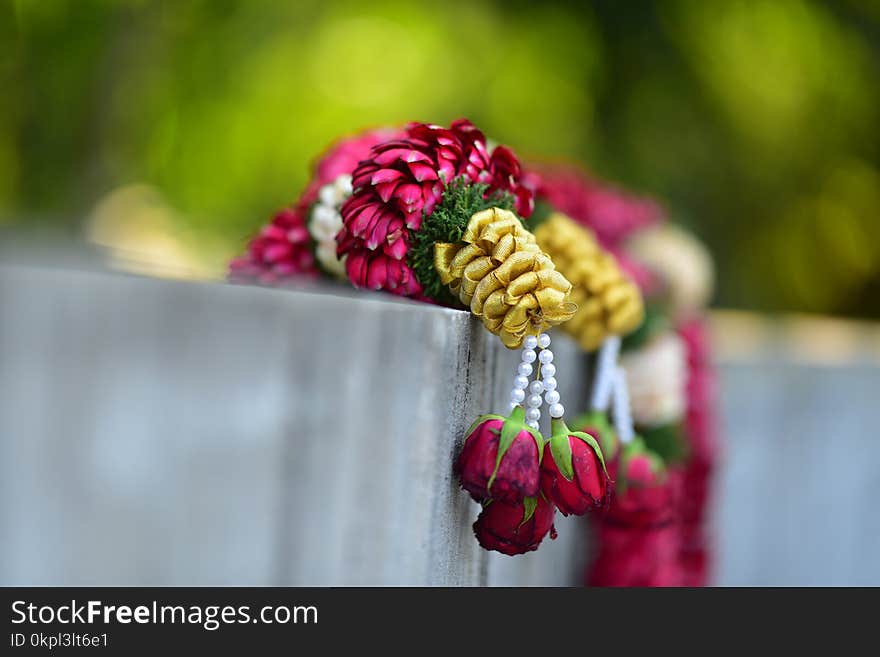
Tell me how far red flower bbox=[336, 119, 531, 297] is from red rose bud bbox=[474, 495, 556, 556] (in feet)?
0.68

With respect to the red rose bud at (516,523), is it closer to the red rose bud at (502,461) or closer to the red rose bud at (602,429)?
the red rose bud at (502,461)

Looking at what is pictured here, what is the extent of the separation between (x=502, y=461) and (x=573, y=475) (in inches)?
2.2

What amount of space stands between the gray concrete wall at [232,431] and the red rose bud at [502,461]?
36 millimetres

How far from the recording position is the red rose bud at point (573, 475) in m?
0.75

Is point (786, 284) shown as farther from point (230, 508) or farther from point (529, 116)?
point (230, 508)

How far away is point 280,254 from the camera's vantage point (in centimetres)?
100

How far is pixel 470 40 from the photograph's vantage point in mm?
5230

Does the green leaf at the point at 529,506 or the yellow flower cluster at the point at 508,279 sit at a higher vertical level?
the yellow flower cluster at the point at 508,279

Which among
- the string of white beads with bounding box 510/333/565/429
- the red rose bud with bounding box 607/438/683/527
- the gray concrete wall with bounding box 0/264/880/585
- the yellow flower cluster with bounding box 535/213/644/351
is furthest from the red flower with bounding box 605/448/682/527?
the string of white beads with bounding box 510/333/565/429

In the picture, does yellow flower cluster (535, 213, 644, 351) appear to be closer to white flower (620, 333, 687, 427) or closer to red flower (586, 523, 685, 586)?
white flower (620, 333, 687, 427)

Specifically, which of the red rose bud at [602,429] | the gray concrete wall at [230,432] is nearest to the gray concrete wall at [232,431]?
the gray concrete wall at [230,432]

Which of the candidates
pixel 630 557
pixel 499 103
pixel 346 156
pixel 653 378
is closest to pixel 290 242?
pixel 346 156

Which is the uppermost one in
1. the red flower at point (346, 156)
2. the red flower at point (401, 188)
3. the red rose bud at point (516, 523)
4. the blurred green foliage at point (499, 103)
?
the blurred green foliage at point (499, 103)
